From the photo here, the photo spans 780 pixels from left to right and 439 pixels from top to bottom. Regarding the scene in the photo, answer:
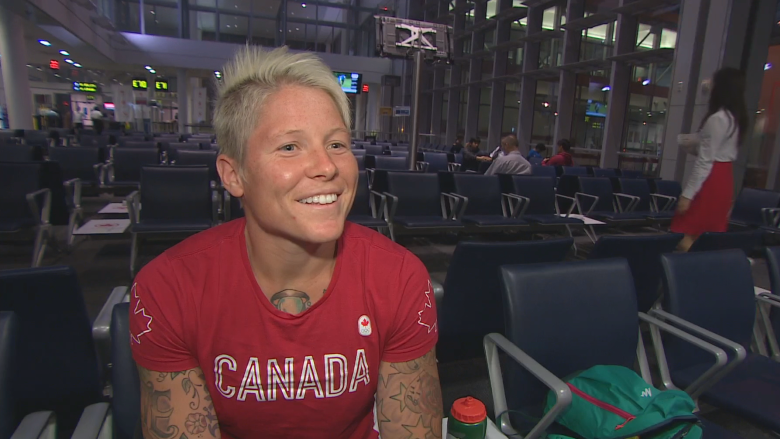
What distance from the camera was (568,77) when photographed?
10234 millimetres

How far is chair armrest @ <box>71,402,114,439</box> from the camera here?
3.35ft

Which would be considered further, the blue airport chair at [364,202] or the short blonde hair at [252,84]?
the blue airport chair at [364,202]

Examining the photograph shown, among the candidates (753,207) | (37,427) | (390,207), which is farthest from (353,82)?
(37,427)

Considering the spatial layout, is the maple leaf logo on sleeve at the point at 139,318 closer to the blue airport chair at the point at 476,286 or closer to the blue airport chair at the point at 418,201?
the blue airport chair at the point at 476,286

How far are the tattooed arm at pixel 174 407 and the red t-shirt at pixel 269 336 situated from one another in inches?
1.0

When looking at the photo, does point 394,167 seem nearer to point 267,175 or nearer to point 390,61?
point 267,175

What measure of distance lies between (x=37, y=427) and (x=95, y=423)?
0.37 feet

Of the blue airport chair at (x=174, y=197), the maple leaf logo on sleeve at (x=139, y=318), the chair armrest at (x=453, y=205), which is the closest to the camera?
the maple leaf logo on sleeve at (x=139, y=318)

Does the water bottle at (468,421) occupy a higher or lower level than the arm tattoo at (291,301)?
lower

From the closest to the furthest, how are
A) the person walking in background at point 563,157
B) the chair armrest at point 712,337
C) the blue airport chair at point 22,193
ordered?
the chair armrest at point 712,337 < the blue airport chair at point 22,193 < the person walking in background at point 563,157

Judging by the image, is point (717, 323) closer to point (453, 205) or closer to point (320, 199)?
point (320, 199)

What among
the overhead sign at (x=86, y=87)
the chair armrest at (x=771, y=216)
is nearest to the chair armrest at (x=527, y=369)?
the chair armrest at (x=771, y=216)

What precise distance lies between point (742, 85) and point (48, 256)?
18.6 ft

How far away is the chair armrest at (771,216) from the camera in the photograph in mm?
4844
